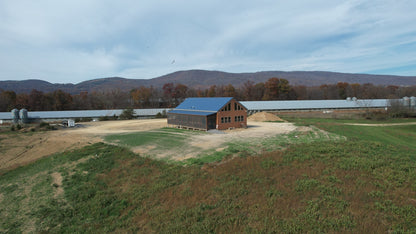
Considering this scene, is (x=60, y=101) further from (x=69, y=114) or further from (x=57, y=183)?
(x=57, y=183)

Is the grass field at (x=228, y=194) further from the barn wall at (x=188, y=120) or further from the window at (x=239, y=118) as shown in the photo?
the window at (x=239, y=118)

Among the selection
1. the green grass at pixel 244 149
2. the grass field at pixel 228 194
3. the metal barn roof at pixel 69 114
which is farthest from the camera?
the metal barn roof at pixel 69 114

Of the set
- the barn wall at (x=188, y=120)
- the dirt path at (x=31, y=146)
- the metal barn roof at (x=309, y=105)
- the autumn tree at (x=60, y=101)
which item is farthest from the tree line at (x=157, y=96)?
the barn wall at (x=188, y=120)

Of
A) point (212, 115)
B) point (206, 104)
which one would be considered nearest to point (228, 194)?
point (212, 115)

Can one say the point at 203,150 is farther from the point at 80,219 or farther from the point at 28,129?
the point at 28,129

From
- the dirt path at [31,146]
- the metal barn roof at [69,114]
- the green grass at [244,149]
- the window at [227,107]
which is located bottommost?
the dirt path at [31,146]

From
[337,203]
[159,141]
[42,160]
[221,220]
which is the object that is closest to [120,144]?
[159,141]

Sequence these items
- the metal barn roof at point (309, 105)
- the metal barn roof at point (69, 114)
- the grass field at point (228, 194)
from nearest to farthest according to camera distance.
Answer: the grass field at point (228, 194), the metal barn roof at point (69, 114), the metal barn roof at point (309, 105)
